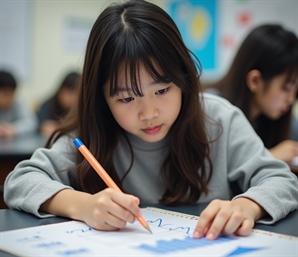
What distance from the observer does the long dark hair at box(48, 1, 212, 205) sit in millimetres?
920

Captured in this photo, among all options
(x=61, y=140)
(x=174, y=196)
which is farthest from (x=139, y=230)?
(x=61, y=140)

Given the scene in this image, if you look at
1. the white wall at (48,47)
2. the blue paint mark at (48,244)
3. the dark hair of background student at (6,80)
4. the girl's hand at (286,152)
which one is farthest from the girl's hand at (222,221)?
the white wall at (48,47)

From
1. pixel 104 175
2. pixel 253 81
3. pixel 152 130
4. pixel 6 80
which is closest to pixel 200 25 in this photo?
pixel 6 80

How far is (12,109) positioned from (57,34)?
94cm

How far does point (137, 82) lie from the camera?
2.95ft

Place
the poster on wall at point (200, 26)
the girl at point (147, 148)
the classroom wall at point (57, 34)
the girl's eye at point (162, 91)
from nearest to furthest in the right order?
the girl at point (147, 148) < the girl's eye at point (162, 91) < the classroom wall at point (57, 34) < the poster on wall at point (200, 26)

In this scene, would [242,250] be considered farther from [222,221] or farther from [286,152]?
[286,152]

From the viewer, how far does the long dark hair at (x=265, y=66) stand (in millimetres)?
1699

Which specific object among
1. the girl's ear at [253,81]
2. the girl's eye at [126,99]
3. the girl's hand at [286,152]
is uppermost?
the girl's eye at [126,99]

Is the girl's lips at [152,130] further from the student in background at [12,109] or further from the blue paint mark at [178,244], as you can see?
the student in background at [12,109]

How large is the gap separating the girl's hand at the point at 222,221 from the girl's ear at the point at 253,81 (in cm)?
111

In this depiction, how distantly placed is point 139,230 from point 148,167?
388mm

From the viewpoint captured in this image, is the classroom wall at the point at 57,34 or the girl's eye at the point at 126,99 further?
the classroom wall at the point at 57,34

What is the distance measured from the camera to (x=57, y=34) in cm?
414
